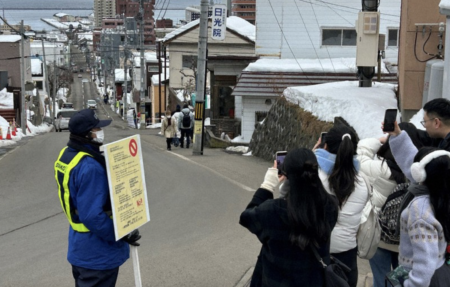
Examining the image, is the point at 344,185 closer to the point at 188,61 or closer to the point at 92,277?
the point at 92,277

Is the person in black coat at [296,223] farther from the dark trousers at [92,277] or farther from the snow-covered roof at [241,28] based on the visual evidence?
the snow-covered roof at [241,28]

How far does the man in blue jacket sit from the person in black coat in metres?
1.28

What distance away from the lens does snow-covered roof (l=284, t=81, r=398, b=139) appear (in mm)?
12141

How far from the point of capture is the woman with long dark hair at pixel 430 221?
145 inches

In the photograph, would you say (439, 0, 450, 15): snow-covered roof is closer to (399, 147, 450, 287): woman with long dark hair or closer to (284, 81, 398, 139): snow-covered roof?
(284, 81, 398, 139): snow-covered roof

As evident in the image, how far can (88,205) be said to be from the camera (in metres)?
4.52

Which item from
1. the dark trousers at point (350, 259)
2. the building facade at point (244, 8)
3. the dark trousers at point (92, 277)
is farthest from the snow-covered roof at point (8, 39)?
the building facade at point (244, 8)

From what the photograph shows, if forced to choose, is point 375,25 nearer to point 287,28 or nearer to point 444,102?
point 444,102

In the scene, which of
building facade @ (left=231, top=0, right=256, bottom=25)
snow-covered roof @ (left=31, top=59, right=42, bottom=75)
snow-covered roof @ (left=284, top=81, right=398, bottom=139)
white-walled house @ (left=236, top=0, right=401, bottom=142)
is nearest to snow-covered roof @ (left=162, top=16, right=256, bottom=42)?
white-walled house @ (left=236, top=0, right=401, bottom=142)

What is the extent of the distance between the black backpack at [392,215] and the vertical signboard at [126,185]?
2.04 m

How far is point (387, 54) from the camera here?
89.6ft

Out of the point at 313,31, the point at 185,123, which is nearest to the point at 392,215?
the point at 185,123

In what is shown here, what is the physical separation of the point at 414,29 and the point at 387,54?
1534 cm

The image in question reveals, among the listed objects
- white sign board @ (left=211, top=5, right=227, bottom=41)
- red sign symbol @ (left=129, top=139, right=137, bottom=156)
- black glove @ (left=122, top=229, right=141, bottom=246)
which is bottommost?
black glove @ (left=122, top=229, right=141, bottom=246)
